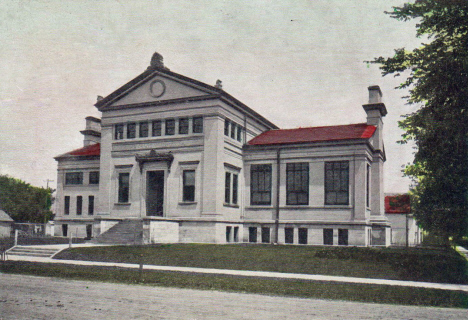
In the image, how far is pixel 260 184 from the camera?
39.7m

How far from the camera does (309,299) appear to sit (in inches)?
506

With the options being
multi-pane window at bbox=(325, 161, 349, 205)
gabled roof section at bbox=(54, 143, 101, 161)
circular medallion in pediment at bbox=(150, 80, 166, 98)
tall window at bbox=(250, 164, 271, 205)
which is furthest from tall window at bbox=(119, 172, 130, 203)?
multi-pane window at bbox=(325, 161, 349, 205)

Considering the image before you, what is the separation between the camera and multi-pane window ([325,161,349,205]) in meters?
36.7

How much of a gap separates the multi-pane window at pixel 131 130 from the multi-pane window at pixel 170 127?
3.18 m

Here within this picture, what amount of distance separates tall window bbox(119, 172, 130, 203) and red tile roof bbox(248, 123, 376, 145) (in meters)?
10.8

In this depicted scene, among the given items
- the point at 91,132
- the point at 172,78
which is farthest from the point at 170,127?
the point at 91,132

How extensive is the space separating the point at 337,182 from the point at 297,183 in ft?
10.6

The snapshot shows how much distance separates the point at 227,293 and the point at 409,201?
4347cm

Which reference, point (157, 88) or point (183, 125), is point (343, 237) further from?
point (157, 88)

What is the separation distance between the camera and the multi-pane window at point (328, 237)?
3644 cm

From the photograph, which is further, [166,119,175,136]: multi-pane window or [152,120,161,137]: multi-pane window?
[152,120,161,137]: multi-pane window

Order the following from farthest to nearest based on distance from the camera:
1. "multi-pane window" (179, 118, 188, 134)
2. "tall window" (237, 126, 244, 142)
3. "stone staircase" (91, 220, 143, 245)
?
"tall window" (237, 126, 244, 142), "multi-pane window" (179, 118, 188, 134), "stone staircase" (91, 220, 143, 245)

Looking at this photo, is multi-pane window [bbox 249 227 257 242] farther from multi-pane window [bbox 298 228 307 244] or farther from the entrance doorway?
the entrance doorway

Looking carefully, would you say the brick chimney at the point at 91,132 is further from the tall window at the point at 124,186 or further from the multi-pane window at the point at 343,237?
the multi-pane window at the point at 343,237
